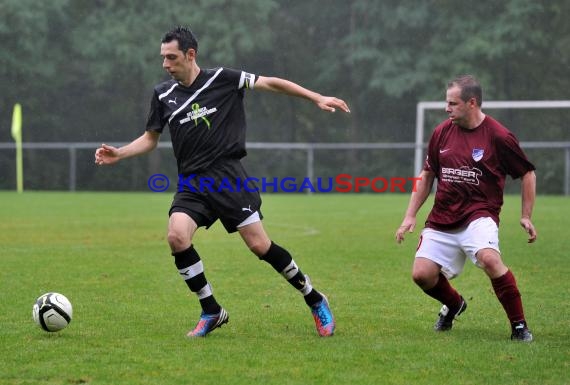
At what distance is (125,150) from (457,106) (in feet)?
7.02

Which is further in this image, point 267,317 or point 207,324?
point 267,317

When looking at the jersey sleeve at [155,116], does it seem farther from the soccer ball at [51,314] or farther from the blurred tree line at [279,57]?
the blurred tree line at [279,57]

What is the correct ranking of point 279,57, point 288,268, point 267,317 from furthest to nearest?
1. point 279,57
2. point 267,317
3. point 288,268

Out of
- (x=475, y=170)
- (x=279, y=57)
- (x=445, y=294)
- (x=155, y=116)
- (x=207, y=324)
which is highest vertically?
(x=279, y=57)

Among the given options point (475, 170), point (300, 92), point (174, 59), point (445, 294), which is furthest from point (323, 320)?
point (174, 59)

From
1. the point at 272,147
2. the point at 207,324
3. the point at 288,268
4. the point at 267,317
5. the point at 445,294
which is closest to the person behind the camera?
the point at 207,324

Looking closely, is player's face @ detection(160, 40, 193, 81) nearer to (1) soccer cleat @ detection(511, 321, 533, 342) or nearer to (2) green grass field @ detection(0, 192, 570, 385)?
(2) green grass field @ detection(0, 192, 570, 385)

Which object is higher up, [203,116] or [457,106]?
[457,106]

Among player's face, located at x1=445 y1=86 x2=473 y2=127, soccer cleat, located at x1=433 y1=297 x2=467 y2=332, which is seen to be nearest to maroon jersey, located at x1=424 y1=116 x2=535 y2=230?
player's face, located at x1=445 y1=86 x2=473 y2=127

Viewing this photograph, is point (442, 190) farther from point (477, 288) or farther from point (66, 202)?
point (66, 202)

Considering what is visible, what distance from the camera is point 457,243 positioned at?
632cm

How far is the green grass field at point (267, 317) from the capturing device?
5176 millimetres

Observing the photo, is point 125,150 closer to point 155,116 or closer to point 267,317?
point 155,116

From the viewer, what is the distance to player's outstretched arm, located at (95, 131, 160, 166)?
21.4 ft
